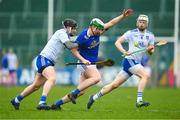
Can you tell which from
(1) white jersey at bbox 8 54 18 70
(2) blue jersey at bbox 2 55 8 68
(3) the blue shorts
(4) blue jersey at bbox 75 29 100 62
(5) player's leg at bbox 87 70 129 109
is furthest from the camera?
(2) blue jersey at bbox 2 55 8 68

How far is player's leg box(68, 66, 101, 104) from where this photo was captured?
2020 centimetres

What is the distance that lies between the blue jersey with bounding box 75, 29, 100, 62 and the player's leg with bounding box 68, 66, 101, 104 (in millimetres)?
264

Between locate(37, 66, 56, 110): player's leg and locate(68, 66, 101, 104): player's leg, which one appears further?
locate(68, 66, 101, 104): player's leg

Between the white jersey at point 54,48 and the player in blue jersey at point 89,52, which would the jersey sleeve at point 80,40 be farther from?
the white jersey at point 54,48

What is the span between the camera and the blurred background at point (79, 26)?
45062 millimetres

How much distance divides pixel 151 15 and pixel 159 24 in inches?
25.6

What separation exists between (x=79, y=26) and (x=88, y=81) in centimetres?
2604

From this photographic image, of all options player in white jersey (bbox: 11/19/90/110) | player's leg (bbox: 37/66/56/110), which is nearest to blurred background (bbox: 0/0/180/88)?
player in white jersey (bbox: 11/19/90/110)

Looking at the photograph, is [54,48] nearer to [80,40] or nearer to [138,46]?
[80,40]

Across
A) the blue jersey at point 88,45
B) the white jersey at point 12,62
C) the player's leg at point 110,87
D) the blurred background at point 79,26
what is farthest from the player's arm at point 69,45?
the blurred background at point 79,26

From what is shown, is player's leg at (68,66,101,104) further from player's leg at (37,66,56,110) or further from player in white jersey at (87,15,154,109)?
player in white jersey at (87,15,154,109)

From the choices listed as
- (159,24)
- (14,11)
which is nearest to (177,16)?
(159,24)

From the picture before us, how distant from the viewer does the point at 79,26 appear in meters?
46.2

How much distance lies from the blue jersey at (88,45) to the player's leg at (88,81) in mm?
264
